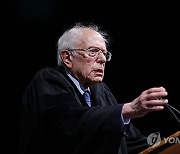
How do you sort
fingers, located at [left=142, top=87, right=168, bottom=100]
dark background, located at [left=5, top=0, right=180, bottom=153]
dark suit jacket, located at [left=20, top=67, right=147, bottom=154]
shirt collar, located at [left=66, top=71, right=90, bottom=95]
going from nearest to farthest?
fingers, located at [left=142, top=87, right=168, bottom=100] < dark suit jacket, located at [left=20, top=67, right=147, bottom=154] < shirt collar, located at [left=66, top=71, right=90, bottom=95] < dark background, located at [left=5, top=0, right=180, bottom=153]

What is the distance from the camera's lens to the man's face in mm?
2268

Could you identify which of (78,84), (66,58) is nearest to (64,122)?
(78,84)

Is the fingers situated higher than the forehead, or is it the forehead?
the forehead

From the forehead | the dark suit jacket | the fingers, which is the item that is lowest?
the dark suit jacket

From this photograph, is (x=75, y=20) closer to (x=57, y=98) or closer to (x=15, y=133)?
(x=15, y=133)

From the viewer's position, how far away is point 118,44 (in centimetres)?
346

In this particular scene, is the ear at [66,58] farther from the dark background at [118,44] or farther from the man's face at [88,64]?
the dark background at [118,44]

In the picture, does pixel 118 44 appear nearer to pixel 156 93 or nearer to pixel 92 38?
pixel 92 38

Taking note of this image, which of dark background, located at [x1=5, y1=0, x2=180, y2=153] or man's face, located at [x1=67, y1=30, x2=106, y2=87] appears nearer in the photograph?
man's face, located at [x1=67, y1=30, x2=106, y2=87]

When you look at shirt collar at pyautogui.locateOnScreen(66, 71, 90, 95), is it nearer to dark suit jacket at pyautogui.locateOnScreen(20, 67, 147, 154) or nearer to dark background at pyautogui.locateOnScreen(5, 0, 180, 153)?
dark suit jacket at pyautogui.locateOnScreen(20, 67, 147, 154)

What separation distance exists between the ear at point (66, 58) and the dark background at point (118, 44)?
0.90 meters

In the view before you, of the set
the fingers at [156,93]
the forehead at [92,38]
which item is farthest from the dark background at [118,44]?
the fingers at [156,93]

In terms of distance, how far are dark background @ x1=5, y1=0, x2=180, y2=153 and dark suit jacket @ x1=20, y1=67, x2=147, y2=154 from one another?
103 centimetres

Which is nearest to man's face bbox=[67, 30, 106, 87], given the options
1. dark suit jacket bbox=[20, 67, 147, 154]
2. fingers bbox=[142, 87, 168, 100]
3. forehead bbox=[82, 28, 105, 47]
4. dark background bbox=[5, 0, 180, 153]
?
forehead bbox=[82, 28, 105, 47]
